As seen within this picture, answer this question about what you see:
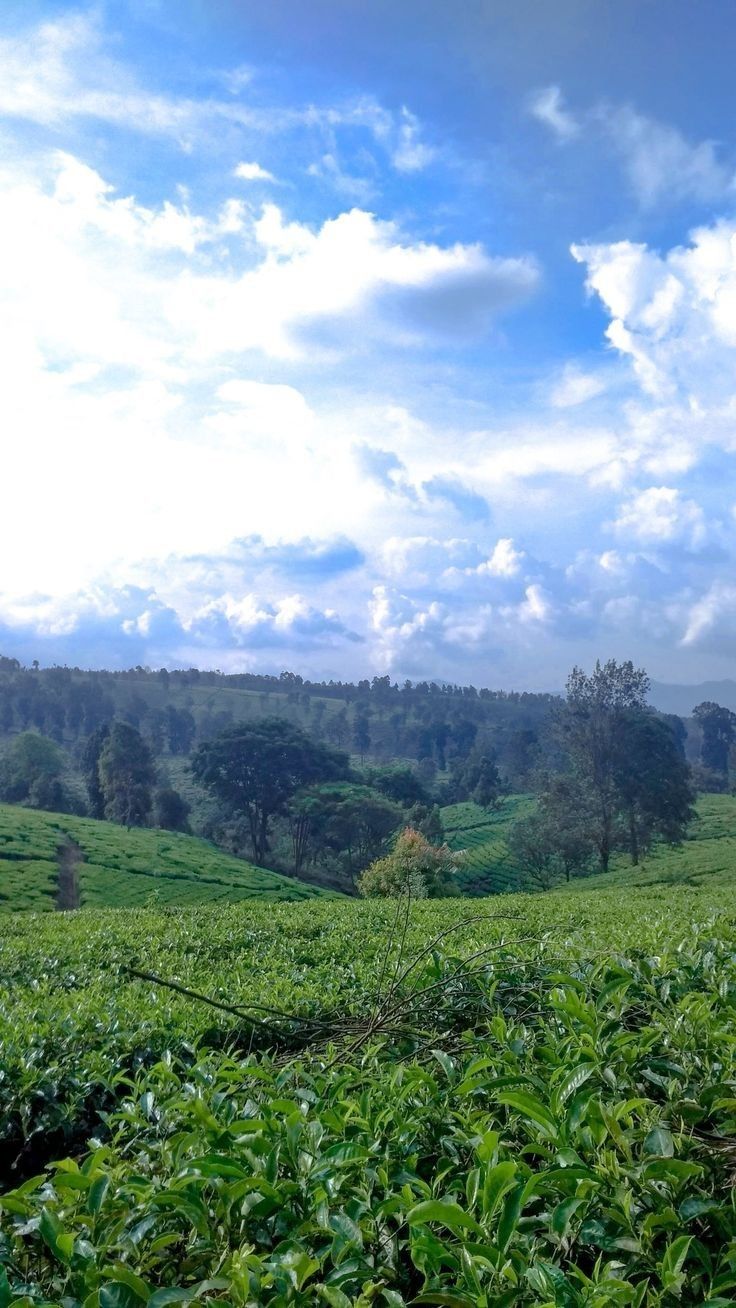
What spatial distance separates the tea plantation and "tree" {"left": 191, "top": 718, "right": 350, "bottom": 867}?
54.9m

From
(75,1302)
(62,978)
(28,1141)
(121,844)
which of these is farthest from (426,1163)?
(121,844)

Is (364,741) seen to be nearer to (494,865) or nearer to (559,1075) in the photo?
(494,865)

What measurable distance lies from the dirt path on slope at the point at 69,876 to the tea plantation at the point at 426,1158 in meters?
33.0

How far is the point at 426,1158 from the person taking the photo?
2281 mm

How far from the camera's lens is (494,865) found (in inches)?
2082

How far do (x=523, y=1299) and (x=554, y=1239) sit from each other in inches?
8.5

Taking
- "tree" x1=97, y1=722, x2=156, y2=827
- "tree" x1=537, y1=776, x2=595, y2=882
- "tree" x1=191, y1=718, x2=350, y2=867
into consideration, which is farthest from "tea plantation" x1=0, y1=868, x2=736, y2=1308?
"tree" x1=97, y1=722, x2=156, y2=827

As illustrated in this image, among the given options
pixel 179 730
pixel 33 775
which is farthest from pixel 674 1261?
pixel 179 730

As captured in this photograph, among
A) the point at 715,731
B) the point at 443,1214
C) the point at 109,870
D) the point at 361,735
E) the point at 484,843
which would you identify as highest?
the point at 443,1214

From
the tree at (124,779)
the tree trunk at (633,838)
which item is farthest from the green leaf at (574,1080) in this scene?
the tree at (124,779)

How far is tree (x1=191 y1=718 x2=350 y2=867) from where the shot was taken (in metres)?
58.1

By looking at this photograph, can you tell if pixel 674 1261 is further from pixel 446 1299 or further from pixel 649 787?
pixel 649 787

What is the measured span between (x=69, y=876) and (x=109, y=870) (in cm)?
188

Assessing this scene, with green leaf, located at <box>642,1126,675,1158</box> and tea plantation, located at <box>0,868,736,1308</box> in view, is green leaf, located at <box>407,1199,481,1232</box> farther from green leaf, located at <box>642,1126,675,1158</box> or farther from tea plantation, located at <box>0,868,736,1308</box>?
green leaf, located at <box>642,1126,675,1158</box>
